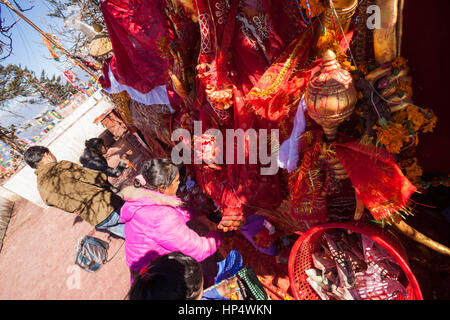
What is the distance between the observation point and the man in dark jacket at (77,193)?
2.90 metres

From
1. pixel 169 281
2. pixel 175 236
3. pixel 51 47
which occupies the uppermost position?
pixel 51 47

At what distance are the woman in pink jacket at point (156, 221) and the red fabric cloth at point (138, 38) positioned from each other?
141 centimetres

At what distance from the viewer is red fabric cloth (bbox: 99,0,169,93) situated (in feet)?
8.27

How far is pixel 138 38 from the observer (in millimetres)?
2777

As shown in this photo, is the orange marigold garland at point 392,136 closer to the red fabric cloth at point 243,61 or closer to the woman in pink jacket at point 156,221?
the red fabric cloth at point 243,61

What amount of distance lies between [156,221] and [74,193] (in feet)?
5.30

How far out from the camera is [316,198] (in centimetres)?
161

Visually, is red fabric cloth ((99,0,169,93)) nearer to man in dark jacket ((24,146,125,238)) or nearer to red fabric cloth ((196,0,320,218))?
red fabric cloth ((196,0,320,218))

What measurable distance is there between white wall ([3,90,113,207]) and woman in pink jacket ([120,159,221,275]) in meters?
4.93

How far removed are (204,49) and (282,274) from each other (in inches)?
95.2

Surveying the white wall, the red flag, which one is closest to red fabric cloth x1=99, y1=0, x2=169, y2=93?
the white wall

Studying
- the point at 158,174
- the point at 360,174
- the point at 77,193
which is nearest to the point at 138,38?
the point at 158,174

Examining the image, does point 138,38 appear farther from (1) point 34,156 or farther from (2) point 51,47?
(2) point 51,47

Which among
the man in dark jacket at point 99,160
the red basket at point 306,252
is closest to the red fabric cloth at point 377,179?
the red basket at point 306,252
